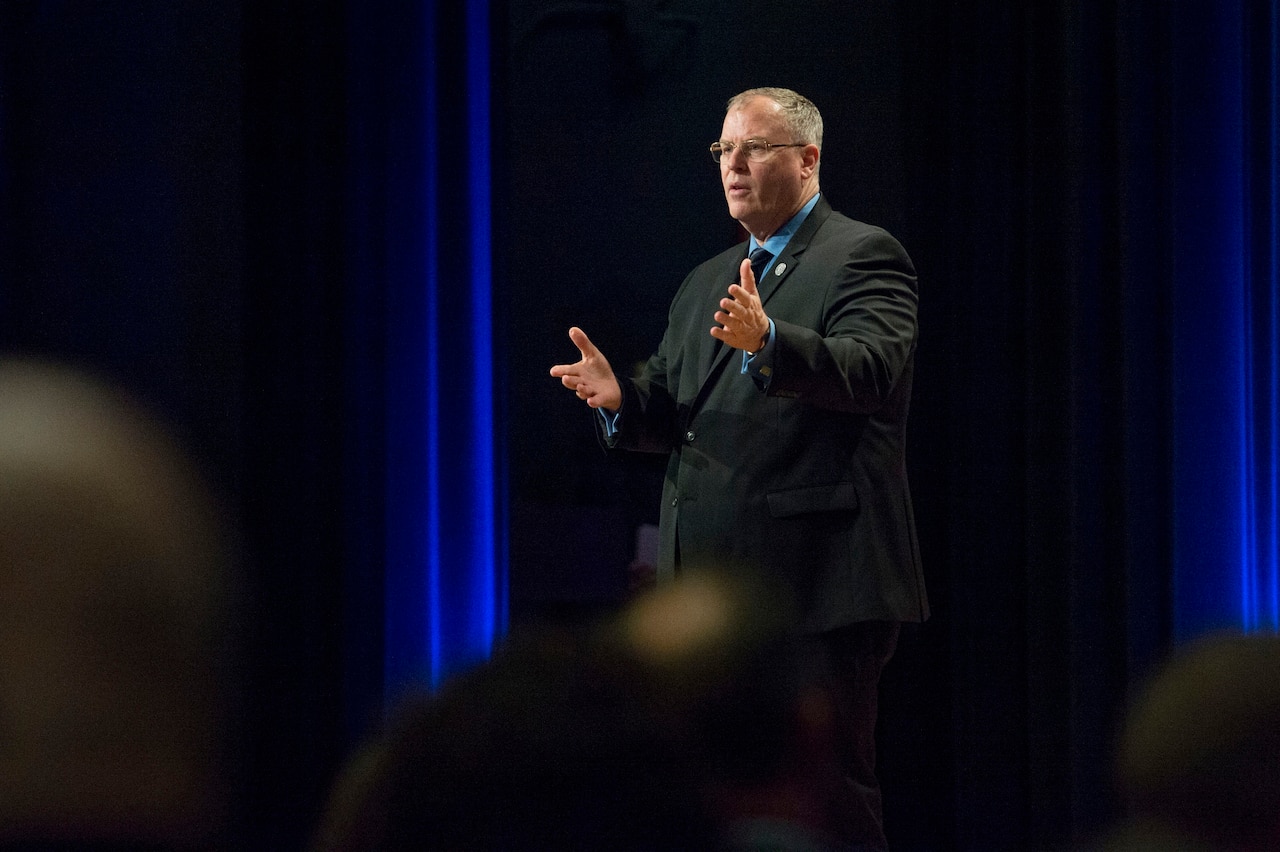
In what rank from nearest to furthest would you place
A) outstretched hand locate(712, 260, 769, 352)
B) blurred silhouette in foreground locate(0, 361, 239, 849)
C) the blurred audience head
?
the blurred audience head < blurred silhouette in foreground locate(0, 361, 239, 849) < outstretched hand locate(712, 260, 769, 352)

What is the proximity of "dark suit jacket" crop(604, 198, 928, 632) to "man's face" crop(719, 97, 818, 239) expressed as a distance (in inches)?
2.7

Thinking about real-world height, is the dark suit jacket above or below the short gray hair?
below

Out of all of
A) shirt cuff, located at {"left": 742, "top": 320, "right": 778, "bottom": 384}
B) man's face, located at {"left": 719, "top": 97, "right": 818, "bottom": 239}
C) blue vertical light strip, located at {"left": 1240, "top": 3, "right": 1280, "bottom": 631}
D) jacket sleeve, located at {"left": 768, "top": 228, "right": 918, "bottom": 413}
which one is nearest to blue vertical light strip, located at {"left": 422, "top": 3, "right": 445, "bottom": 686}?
man's face, located at {"left": 719, "top": 97, "right": 818, "bottom": 239}

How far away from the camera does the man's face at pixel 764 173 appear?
6.45 feet

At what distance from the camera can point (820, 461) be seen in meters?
1.85

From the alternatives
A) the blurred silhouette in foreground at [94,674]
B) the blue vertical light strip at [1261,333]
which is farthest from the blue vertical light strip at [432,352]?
the blue vertical light strip at [1261,333]

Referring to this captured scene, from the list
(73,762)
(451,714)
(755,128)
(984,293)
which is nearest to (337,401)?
(755,128)

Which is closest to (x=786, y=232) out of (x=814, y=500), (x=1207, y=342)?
(x=814, y=500)

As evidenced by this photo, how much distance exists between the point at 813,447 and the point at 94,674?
1.06m

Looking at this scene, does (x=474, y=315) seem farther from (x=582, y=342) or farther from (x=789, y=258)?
(x=789, y=258)

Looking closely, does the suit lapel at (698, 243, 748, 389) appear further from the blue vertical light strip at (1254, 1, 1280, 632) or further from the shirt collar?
the blue vertical light strip at (1254, 1, 1280, 632)

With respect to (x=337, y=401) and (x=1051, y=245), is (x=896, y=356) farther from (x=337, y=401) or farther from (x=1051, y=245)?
(x=337, y=401)

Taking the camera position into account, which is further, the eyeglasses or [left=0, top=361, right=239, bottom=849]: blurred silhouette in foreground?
the eyeglasses

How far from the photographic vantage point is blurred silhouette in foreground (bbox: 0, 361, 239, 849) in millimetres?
972
